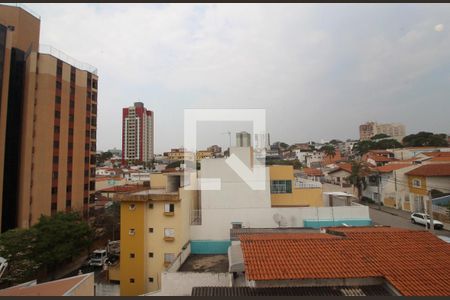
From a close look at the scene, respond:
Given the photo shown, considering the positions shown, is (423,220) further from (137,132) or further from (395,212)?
(137,132)

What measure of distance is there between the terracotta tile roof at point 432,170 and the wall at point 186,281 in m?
14.1

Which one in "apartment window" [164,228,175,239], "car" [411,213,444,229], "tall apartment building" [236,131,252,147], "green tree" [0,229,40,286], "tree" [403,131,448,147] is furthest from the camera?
"tree" [403,131,448,147]

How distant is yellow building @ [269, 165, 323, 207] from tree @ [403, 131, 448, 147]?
2512cm

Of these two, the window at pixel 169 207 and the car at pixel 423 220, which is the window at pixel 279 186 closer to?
the window at pixel 169 207

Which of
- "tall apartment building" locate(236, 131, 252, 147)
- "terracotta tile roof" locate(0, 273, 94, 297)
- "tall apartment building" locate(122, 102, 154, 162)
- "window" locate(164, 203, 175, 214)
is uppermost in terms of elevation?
"tall apartment building" locate(122, 102, 154, 162)

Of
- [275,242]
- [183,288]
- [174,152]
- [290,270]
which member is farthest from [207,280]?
[174,152]

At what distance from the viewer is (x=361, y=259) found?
4.20m

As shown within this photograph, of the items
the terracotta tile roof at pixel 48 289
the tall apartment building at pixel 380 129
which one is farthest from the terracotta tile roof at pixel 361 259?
the tall apartment building at pixel 380 129

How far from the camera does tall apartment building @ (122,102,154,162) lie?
44688 mm

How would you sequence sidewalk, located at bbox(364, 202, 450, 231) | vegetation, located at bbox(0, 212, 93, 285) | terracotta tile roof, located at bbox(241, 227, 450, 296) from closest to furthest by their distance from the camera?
terracotta tile roof, located at bbox(241, 227, 450, 296) → vegetation, located at bbox(0, 212, 93, 285) → sidewalk, located at bbox(364, 202, 450, 231)

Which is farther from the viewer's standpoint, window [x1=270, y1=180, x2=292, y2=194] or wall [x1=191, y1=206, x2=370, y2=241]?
window [x1=270, y1=180, x2=292, y2=194]

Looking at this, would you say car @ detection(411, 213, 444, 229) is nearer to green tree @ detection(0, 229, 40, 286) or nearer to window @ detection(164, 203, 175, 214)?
window @ detection(164, 203, 175, 214)

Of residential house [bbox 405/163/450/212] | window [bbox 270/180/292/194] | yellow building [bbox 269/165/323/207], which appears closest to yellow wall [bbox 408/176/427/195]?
residential house [bbox 405/163/450/212]

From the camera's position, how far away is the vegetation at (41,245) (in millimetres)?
9844
